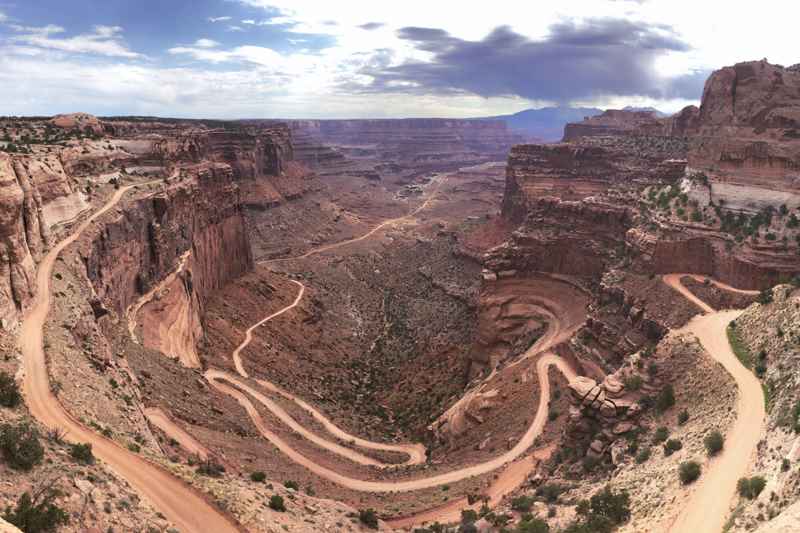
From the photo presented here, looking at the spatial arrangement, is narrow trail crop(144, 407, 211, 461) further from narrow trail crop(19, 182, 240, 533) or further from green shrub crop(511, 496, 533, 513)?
green shrub crop(511, 496, 533, 513)

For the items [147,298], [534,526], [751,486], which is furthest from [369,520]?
[147,298]

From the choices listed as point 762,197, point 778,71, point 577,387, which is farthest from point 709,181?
point 577,387

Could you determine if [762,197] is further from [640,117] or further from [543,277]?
[640,117]

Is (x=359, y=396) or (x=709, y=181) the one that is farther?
(x=359, y=396)

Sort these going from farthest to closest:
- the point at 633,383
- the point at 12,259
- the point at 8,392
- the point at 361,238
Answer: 1. the point at 361,238
2. the point at 633,383
3. the point at 12,259
4. the point at 8,392

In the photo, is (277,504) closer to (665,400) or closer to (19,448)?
(19,448)

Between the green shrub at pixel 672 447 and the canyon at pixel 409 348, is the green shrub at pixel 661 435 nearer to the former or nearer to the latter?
the canyon at pixel 409 348
